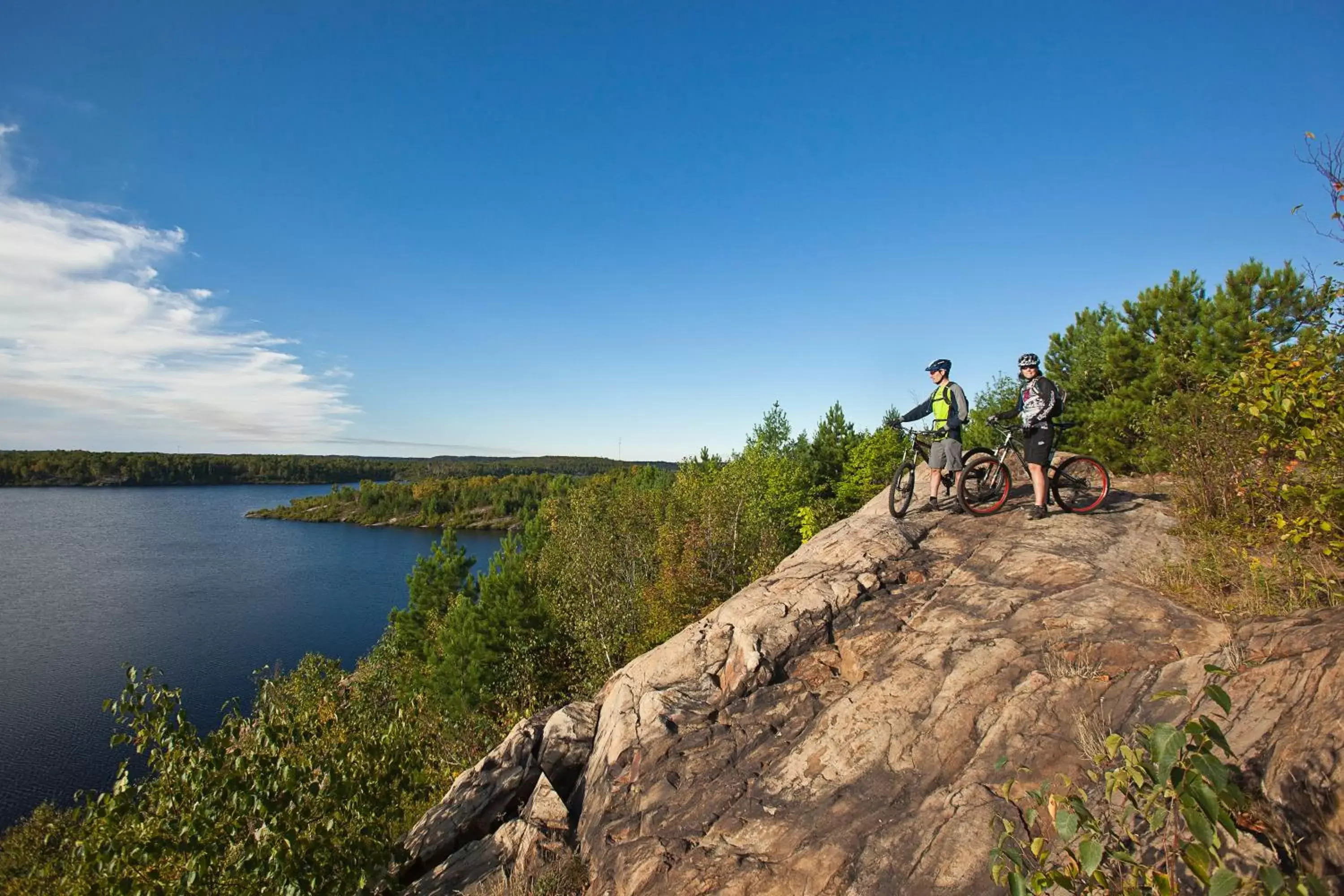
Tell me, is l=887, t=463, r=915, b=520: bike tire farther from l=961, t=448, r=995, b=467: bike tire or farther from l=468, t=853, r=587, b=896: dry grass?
l=468, t=853, r=587, b=896: dry grass

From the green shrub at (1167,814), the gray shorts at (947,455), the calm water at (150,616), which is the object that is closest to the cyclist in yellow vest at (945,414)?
the gray shorts at (947,455)

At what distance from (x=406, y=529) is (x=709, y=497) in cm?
12061

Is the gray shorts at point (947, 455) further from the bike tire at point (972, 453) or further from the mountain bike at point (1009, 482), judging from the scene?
the mountain bike at point (1009, 482)

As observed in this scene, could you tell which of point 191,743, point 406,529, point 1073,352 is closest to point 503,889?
point 191,743

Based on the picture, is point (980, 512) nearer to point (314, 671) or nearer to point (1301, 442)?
point (1301, 442)

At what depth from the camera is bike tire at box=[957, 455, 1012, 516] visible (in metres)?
10.6

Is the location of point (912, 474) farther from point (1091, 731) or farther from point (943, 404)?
point (1091, 731)

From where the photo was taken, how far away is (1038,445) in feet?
31.2

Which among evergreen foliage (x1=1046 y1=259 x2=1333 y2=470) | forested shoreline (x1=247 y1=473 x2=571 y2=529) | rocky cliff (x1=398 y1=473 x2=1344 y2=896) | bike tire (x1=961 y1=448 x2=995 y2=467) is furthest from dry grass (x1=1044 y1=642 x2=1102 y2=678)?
forested shoreline (x1=247 y1=473 x2=571 y2=529)

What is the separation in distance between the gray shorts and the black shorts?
1080 millimetres

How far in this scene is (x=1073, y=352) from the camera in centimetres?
2252

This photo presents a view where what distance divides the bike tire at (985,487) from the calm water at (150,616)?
29785 millimetres

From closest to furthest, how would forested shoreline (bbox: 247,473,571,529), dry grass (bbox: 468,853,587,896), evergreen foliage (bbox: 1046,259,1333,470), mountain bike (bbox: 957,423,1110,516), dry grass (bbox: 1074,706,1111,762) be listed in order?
1. dry grass (bbox: 1074,706,1111,762)
2. dry grass (bbox: 468,853,587,896)
3. mountain bike (bbox: 957,423,1110,516)
4. evergreen foliage (bbox: 1046,259,1333,470)
5. forested shoreline (bbox: 247,473,571,529)

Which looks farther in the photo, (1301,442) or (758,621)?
(758,621)
